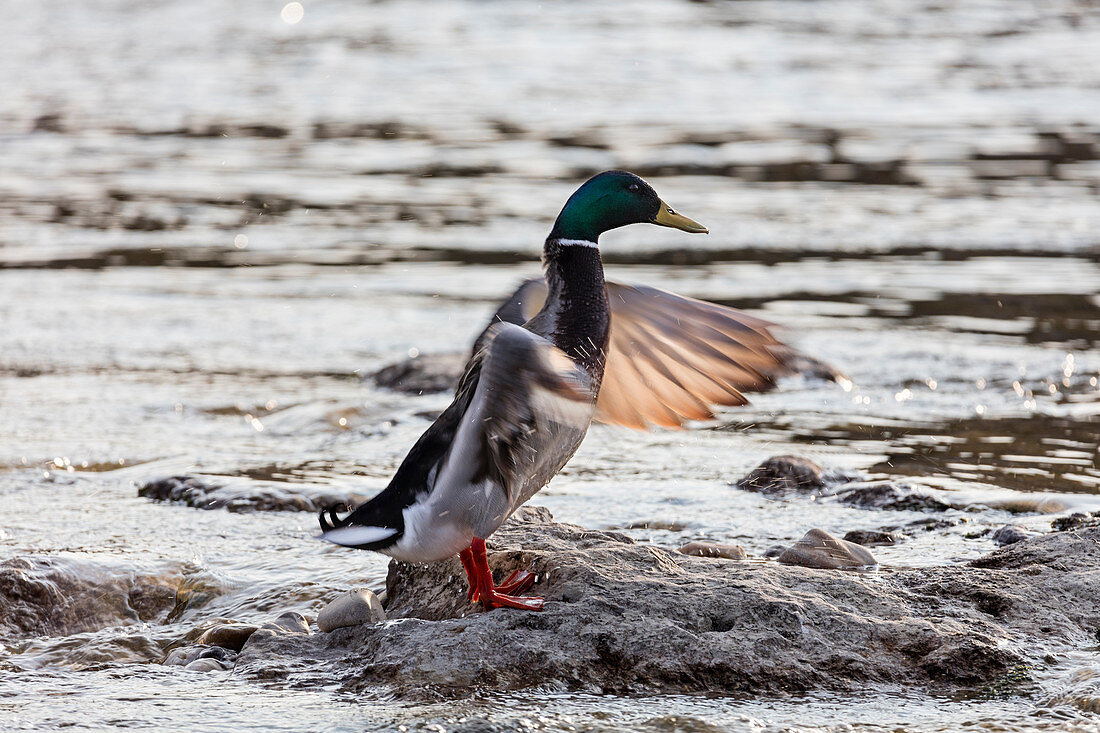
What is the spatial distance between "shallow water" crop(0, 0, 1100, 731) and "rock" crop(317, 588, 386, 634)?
0.47 m

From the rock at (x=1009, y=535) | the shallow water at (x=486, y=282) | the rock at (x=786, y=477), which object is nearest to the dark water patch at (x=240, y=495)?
the shallow water at (x=486, y=282)

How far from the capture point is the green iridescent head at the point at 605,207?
455 centimetres

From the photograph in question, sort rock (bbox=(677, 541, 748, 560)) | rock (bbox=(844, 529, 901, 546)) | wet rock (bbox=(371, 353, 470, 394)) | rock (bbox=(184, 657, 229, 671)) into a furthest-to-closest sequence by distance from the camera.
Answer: wet rock (bbox=(371, 353, 470, 394))
rock (bbox=(844, 529, 901, 546))
rock (bbox=(677, 541, 748, 560))
rock (bbox=(184, 657, 229, 671))

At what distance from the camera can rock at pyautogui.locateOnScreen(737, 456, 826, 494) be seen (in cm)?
609

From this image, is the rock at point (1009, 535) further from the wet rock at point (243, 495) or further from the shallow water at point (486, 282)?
the wet rock at point (243, 495)

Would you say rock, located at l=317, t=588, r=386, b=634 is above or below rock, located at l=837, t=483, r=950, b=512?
above

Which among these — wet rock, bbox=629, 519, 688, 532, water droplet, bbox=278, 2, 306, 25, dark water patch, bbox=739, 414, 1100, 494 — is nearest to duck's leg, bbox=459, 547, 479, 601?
wet rock, bbox=629, 519, 688, 532

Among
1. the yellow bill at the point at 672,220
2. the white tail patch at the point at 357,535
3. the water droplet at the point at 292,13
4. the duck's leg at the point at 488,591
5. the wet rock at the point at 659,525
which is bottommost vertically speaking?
the wet rock at the point at 659,525

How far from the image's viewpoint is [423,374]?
8070 mm

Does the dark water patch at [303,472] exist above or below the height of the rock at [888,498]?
below

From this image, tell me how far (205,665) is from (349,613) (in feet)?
1.62

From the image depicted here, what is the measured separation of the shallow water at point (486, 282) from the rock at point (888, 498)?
10 centimetres

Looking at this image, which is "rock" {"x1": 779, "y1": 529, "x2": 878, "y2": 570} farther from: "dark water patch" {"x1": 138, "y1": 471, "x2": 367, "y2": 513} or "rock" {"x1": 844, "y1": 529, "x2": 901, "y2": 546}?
"dark water patch" {"x1": 138, "y1": 471, "x2": 367, "y2": 513}

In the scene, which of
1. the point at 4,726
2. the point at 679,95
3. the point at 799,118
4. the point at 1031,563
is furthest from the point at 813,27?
the point at 4,726
